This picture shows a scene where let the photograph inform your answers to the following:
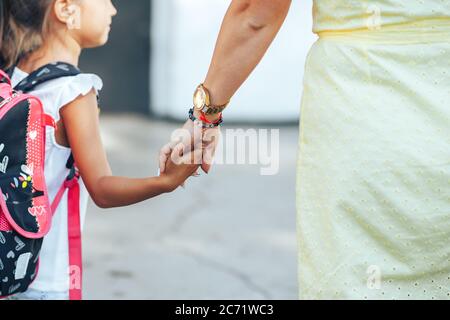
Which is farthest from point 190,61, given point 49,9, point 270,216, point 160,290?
point 49,9

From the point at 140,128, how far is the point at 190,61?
0.97 m

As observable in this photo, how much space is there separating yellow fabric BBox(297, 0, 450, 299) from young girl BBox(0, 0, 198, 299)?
48 cm

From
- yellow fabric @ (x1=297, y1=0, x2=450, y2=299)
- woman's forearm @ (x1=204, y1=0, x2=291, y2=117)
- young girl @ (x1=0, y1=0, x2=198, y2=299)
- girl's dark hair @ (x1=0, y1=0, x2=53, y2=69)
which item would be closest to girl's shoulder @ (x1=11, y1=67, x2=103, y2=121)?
young girl @ (x1=0, y1=0, x2=198, y2=299)

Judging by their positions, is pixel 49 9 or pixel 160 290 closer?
pixel 49 9

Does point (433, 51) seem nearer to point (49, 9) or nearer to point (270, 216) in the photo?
point (49, 9)

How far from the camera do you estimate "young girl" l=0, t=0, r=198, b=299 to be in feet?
7.19

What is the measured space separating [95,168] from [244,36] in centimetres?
52

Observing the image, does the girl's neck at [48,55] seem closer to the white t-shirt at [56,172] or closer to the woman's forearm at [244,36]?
the white t-shirt at [56,172]

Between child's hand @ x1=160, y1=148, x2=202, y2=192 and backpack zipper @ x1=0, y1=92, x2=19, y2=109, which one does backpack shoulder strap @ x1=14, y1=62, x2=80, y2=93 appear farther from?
child's hand @ x1=160, y1=148, x2=202, y2=192

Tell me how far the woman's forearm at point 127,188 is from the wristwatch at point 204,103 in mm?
205

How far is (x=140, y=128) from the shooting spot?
8.84 m

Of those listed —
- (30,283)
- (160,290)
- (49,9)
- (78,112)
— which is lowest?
(160,290)

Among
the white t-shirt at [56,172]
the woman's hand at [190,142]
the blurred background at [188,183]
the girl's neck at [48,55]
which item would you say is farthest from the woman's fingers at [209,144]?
the blurred background at [188,183]

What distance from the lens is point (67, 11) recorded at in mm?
2271
